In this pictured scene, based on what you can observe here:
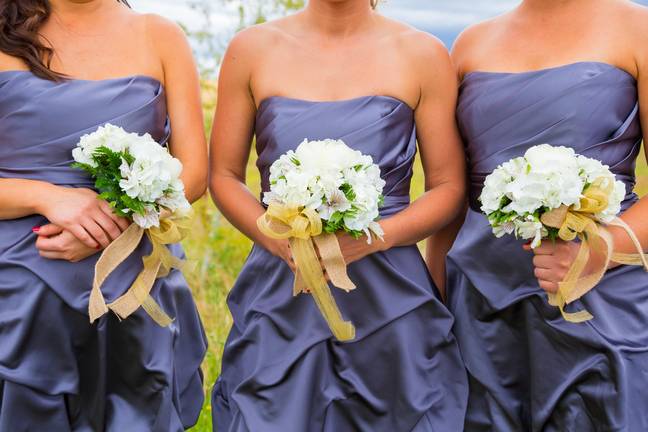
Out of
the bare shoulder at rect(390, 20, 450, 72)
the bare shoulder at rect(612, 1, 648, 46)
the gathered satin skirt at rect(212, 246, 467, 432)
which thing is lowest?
the gathered satin skirt at rect(212, 246, 467, 432)

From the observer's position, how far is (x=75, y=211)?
4117 millimetres

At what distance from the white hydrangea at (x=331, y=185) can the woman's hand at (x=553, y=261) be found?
74 cm

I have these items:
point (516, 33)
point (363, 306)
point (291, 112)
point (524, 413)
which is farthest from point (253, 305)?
point (516, 33)

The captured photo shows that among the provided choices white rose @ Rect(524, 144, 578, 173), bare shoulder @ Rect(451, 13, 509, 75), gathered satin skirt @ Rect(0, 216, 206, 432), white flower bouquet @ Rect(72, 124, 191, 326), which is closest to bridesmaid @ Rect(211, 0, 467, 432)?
bare shoulder @ Rect(451, 13, 509, 75)

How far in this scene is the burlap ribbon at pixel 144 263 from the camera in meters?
4.08

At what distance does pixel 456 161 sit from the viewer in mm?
4594

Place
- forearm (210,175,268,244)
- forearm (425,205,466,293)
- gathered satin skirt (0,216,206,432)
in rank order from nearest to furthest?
gathered satin skirt (0,216,206,432)
forearm (210,175,268,244)
forearm (425,205,466,293)

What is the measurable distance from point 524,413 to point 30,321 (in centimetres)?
225

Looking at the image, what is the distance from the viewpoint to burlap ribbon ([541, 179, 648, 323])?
381 centimetres

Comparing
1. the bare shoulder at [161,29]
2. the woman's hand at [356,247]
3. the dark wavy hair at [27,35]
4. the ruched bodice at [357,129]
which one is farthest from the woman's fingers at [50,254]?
the woman's hand at [356,247]

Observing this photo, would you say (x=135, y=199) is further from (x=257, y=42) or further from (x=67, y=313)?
(x=257, y=42)

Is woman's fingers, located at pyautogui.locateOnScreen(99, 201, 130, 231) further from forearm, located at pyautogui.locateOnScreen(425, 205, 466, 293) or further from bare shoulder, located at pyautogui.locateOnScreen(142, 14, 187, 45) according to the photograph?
forearm, located at pyautogui.locateOnScreen(425, 205, 466, 293)

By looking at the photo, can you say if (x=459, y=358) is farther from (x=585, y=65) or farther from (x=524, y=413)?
(x=585, y=65)

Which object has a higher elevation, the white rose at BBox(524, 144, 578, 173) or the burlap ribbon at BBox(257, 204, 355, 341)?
the white rose at BBox(524, 144, 578, 173)
